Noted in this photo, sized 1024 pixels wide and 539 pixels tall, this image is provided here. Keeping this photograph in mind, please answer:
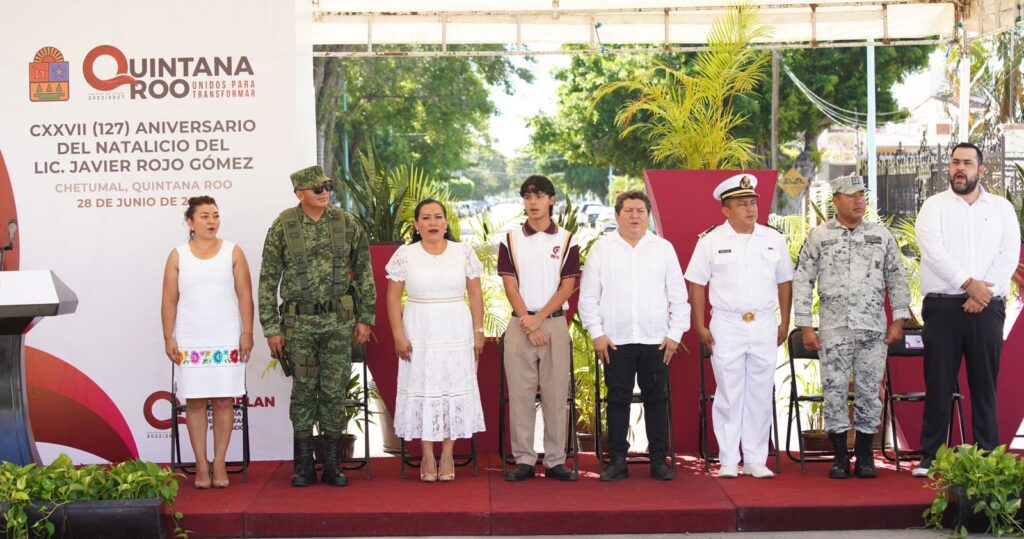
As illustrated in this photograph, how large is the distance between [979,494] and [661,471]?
1666 mm

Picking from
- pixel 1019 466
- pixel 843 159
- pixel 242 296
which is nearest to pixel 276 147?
pixel 242 296

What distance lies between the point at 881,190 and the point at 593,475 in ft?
58.8

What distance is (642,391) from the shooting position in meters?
6.38

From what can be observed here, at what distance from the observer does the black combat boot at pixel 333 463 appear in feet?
20.5

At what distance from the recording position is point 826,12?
8.84 m

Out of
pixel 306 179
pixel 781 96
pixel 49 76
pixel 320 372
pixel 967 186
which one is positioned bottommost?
pixel 320 372

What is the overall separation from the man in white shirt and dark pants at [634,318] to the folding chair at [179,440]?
2.00 metres

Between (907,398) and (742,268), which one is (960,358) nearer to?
(907,398)

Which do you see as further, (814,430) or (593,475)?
(814,430)

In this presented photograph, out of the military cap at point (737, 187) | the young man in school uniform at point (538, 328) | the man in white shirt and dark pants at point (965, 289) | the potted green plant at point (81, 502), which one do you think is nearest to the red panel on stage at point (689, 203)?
the military cap at point (737, 187)

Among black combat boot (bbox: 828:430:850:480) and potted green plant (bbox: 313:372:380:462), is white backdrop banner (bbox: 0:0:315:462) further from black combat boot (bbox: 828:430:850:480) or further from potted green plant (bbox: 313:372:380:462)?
black combat boot (bbox: 828:430:850:480)

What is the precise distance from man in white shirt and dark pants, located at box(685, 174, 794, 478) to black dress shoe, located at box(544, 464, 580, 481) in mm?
827

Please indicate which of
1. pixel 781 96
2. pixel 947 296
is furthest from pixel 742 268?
pixel 781 96

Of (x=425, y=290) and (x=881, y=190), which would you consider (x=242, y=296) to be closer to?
(x=425, y=290)
